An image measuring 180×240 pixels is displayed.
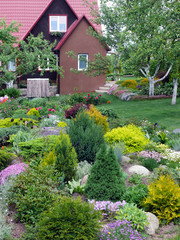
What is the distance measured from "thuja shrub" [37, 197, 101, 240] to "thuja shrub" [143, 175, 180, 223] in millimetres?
1319

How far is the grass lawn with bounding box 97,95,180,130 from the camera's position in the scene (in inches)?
531

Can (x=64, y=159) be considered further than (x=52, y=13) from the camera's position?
No

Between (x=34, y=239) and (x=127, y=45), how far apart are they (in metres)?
16.1

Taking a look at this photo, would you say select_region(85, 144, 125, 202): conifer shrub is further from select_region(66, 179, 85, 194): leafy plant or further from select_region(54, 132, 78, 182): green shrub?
select_region(54, 132, 78, 182): green shrub

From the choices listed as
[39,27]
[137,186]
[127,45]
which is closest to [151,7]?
[127,45]

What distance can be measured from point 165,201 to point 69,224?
1.88 meters

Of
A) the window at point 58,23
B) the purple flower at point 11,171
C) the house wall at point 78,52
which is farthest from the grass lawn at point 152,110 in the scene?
the window at point 58,23

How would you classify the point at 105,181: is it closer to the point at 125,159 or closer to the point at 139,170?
the point at 139,170

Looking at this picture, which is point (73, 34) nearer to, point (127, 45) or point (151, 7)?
point (127, 45)

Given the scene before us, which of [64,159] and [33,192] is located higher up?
[64,159]

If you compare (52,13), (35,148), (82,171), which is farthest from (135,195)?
(52,13)

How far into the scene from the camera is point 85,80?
2406 centimetres

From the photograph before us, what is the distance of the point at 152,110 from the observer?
637 inches

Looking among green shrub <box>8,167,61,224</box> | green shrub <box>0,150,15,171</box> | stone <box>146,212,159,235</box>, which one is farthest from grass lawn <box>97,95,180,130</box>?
stone <box>146,212,159,235</box>
